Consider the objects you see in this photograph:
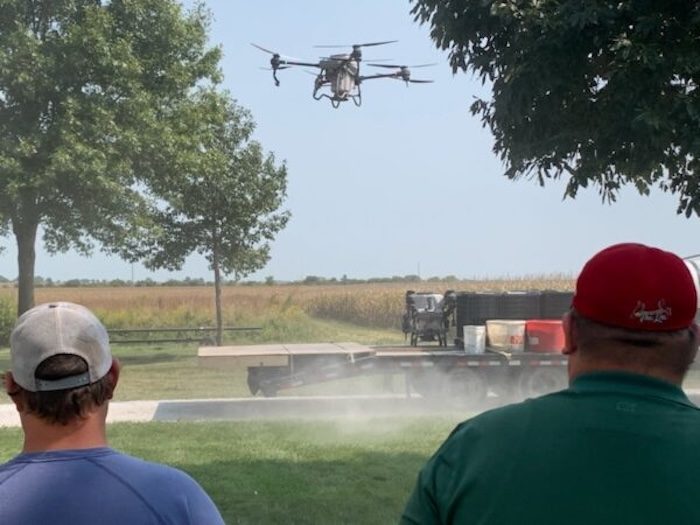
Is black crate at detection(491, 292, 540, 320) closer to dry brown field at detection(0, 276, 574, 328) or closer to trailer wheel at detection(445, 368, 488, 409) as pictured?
trailer wheel at detection(445, 368, 488, 409)

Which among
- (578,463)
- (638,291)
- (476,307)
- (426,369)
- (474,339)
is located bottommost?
(426,369)

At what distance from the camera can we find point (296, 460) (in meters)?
9.29

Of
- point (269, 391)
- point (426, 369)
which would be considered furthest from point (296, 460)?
point (426, 369)

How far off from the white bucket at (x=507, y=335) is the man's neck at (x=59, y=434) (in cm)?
1276

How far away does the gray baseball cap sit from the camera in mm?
2170

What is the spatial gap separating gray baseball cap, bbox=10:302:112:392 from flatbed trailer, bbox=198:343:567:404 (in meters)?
11.7

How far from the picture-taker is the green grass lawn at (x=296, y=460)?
7.35 meters

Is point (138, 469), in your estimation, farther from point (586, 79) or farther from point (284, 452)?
point (284, 452)

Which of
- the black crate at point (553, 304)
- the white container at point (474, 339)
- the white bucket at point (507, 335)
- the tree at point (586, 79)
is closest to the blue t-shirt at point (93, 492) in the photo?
the tree at point (586, 79)

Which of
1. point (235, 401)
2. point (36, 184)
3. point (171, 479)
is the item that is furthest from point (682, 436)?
point (36, 184)

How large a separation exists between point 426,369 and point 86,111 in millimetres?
9855

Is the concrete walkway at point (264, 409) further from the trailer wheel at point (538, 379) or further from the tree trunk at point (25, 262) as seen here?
the tree trunk at point (25, 262)

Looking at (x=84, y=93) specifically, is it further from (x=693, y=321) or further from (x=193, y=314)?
(x=693, y=321)

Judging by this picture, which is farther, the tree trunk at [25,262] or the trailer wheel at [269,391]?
the tree trunk at [25,262]
